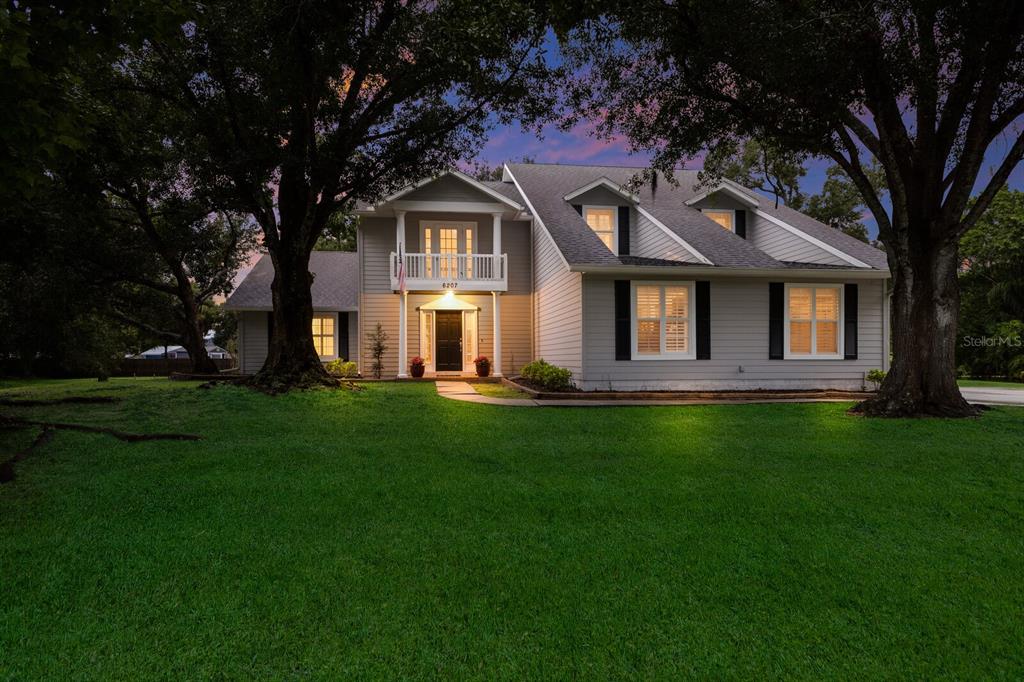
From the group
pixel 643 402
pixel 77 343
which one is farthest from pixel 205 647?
pixel 77 343

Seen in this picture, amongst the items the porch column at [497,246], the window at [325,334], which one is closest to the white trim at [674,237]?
the porch column at [497,246]

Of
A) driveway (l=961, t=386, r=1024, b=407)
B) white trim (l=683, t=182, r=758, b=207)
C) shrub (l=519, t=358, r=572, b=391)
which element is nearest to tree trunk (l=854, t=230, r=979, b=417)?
driveway (l=961, t=386, r=1024, b=407)

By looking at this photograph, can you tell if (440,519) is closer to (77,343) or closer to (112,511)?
(112,511)

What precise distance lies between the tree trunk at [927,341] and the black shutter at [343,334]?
1545 cm

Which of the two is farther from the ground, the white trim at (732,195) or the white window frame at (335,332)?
the white trim at (732,195)

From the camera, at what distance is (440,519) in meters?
3.60

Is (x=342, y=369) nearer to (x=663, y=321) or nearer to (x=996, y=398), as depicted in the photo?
(x=663, y=321)

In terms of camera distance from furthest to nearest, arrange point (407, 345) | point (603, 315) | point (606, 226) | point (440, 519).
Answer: point (407, 345), point (606, 226), point (603, 315), point (440, 519)

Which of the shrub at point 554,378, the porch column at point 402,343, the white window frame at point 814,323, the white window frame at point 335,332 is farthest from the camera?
the white window frame at point 335,332

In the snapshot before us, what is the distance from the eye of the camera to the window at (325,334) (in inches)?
751

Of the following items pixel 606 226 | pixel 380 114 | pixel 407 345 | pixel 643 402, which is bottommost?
pixel 643 402

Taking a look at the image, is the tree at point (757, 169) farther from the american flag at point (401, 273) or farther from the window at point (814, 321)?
the american flag at point (401, 273)

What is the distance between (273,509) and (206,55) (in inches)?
447

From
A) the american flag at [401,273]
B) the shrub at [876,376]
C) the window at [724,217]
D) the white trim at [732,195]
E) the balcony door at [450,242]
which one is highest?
the white trim at [732,195]
